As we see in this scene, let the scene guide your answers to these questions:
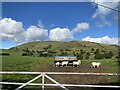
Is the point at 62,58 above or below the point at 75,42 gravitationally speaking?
below

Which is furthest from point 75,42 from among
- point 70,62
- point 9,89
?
point 9,89

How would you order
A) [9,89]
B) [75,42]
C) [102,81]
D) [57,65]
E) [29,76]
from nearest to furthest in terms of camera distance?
[9,89]
[102,81]
[29,76]
[57,65]
[75,42]

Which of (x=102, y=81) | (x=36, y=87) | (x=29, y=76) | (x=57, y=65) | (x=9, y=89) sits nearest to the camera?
(x=9, y=89)

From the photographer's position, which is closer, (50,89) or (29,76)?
(50,89)

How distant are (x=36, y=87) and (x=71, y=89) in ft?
6.13

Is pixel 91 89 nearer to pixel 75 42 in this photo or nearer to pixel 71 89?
pixel 71 89

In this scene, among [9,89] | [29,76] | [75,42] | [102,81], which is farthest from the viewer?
[75,42]

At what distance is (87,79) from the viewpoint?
19.0 meters

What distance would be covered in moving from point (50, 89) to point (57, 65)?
15.5m

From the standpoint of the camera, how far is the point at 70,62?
3200cm

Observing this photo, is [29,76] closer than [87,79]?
No

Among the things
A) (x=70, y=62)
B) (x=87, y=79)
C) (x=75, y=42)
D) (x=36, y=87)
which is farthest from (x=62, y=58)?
(x=75, y=42)

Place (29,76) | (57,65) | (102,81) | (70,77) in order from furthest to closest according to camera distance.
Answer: (57,65)
(29,76)
(70,77)
(102,81)

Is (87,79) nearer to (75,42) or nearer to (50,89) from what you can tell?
(50,89)
